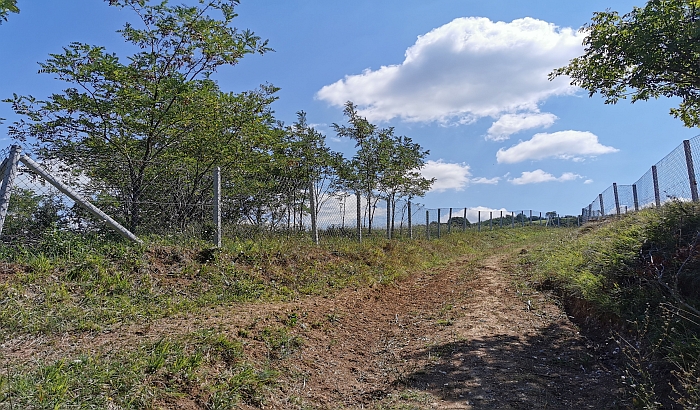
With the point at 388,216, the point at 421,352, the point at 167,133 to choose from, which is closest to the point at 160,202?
the point at 167,133

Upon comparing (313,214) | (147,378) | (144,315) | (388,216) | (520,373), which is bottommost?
(520,373)

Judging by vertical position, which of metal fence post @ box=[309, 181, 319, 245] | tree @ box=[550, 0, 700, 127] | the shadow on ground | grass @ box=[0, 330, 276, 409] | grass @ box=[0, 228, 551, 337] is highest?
tree @ box=[550, 0, 700, 127]

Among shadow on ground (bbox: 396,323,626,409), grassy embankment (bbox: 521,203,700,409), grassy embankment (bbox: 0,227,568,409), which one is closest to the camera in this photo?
grassy embankment (bbox: 0,227,568,409)

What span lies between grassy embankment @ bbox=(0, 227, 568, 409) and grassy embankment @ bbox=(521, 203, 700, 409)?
10.2 feet

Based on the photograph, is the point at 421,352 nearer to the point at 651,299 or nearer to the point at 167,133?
the point at 651,299

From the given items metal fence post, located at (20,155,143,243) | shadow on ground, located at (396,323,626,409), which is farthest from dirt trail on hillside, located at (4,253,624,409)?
metal fence post, located at (20,155,143,243)

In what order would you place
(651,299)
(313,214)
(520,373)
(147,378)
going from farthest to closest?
(313,214), (651,299), (520,373), (147,378)

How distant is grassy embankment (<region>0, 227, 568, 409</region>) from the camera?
111 inches

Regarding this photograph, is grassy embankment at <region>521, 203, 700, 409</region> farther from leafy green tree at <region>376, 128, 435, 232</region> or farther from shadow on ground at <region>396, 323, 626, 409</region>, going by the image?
leafy green tree at <region>376, 128, 435, 232</region>

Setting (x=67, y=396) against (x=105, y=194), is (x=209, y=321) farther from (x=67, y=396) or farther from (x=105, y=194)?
(x=105, y=194)

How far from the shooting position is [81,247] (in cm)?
547

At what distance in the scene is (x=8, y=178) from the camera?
4.68 meters

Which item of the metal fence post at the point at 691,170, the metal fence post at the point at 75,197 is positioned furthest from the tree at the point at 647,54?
the metal fence post at the point at 75,197

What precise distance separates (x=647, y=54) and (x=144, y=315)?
23.0ft
